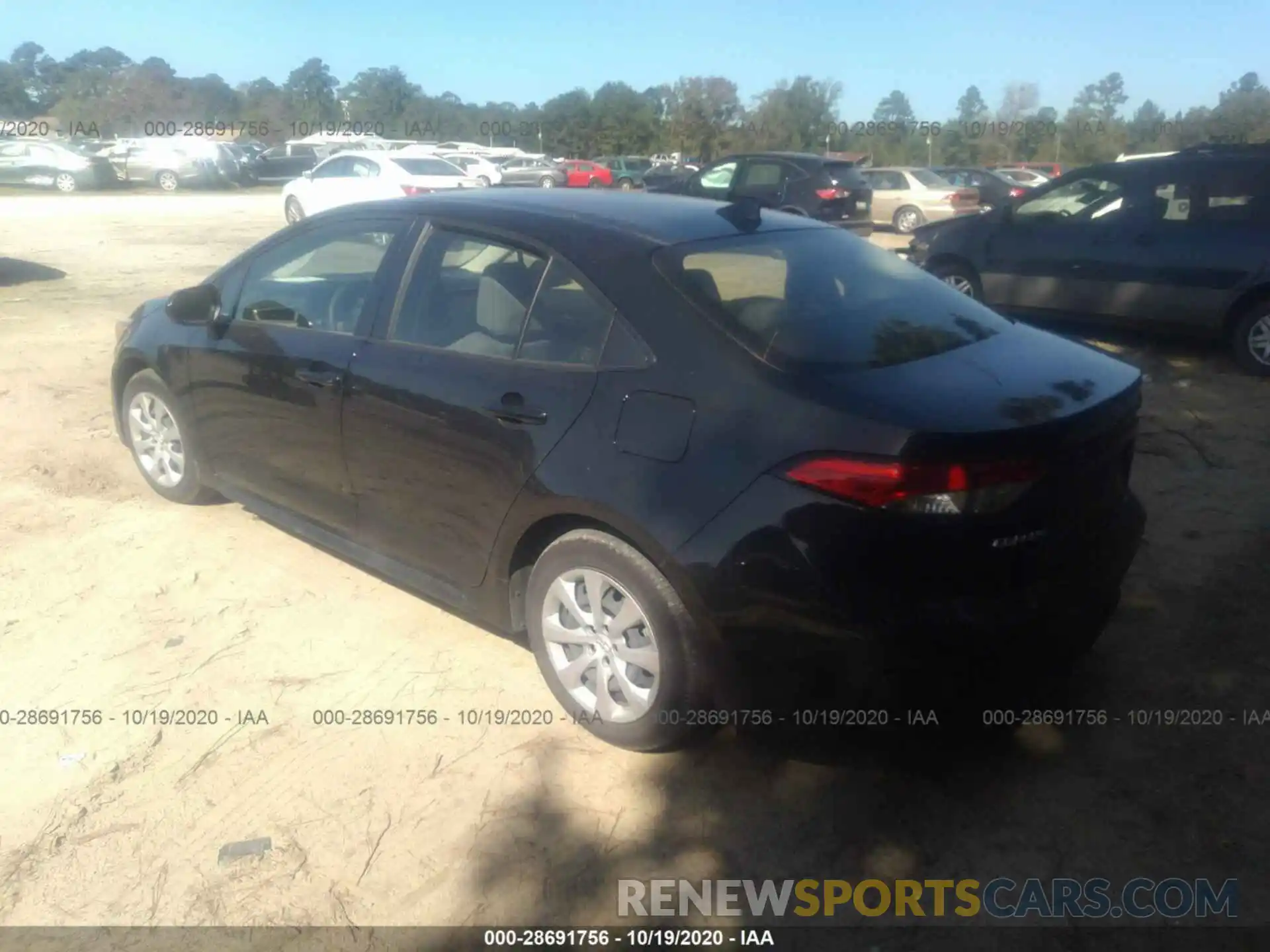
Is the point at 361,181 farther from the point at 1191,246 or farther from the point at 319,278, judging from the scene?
the point at 319,278

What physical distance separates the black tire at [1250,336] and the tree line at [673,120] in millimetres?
26797

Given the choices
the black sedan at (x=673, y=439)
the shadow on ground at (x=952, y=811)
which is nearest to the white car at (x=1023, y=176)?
the black sedan at (x=673, y=439)

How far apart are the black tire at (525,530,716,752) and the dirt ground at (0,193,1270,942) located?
0.35ft

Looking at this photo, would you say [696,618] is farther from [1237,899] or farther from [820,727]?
[1237,899]

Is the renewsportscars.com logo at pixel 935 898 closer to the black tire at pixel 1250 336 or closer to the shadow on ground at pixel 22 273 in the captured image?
the black tire at pixel 1250 336

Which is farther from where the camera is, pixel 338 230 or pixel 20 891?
pixel 338 230

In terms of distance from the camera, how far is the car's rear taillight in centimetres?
272

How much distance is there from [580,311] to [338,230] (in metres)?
1.53

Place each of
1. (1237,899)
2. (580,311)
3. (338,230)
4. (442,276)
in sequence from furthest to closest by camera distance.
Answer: (338,230) → (442,276) → (580,311) → (1237,899)

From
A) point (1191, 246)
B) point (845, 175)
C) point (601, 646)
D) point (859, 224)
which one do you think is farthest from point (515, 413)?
point (859, 224)

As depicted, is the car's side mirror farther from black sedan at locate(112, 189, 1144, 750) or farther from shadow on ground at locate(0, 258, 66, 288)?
shadow on ground at locate(0, 258, 66, 288)

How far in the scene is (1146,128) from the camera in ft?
140

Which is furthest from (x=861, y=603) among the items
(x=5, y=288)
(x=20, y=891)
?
(x=5, y=288)

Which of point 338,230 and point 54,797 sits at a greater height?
point 338,230
